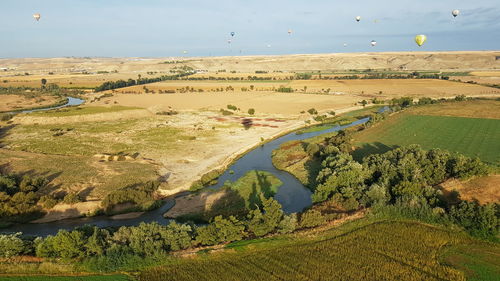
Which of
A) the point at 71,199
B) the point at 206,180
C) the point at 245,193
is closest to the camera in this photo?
the point at 71,199

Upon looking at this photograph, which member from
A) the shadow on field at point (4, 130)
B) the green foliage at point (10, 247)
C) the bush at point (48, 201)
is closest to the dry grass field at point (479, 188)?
the green foliage at point (10, 247)

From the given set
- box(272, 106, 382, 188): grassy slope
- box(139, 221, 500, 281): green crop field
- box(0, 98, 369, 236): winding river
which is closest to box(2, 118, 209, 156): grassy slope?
box(0, 98, 369, 236): winding river

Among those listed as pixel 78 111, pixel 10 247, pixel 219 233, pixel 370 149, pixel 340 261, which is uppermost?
pixel 78 111

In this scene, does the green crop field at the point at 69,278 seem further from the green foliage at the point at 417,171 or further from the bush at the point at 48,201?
the green foliage at the point at 417,171

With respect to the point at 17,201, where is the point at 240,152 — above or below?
above

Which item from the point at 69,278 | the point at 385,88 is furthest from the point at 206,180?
the point at 385,88

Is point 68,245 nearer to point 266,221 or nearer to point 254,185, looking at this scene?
point 266,221

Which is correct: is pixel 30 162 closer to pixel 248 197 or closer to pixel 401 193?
pixel 248 197

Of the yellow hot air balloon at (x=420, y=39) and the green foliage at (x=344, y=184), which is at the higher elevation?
the yellow hot air balloon at (x=420, y=39)
